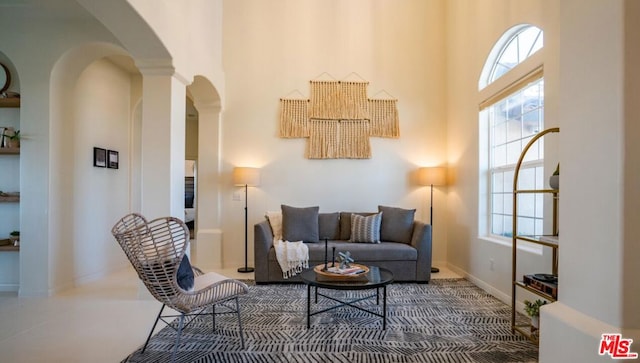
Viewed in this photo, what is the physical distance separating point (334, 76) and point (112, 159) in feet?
11.3

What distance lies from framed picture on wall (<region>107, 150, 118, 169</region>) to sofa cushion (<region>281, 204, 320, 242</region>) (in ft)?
8.17

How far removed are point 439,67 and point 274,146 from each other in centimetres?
285

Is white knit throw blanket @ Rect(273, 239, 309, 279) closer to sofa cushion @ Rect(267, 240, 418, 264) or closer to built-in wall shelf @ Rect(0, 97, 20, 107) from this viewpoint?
sofa cushion @ Rect(267, 240, 418, 264)

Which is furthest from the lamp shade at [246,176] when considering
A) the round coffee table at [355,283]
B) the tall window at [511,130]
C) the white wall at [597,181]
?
the white wall at [597,181]

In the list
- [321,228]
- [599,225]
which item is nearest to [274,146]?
A: [321,228]

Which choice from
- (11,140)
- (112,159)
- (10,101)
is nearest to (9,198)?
(11,140)

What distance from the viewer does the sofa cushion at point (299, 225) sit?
448 centimetres

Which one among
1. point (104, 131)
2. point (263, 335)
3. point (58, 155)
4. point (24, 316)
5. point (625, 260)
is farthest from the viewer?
point (104, 131)

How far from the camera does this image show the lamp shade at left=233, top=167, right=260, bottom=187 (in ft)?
15.8

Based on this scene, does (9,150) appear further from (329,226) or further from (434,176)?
(434,176)

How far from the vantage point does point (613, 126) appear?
4.38 feet

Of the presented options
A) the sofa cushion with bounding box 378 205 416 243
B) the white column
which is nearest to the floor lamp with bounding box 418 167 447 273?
the sofa cushion with bounding box 378 205 416 243

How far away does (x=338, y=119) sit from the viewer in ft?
17.1

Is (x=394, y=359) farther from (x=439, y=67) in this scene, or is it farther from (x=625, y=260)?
(x=439, y=67)
